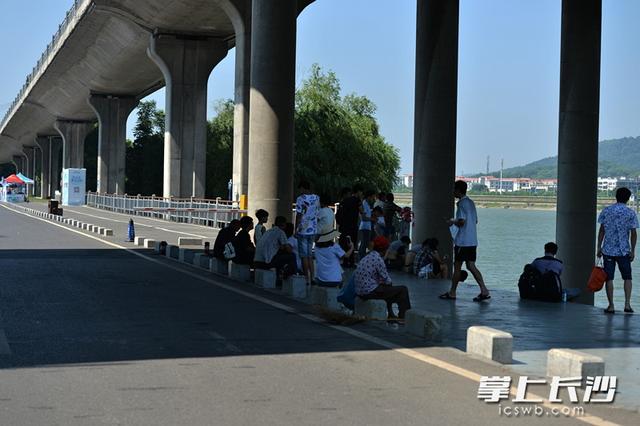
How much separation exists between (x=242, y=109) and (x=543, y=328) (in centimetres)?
3268

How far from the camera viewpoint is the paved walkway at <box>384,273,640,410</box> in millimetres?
9648

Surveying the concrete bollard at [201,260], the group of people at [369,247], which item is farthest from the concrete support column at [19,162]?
the group of people at [369,247]

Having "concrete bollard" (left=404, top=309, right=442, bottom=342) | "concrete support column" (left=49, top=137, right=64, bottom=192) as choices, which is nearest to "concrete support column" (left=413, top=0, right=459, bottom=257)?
"concrete bollard" (left=404, top=309, right=442, bottom=342)

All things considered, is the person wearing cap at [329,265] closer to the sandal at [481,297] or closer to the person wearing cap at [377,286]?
the sandal at [481,297]

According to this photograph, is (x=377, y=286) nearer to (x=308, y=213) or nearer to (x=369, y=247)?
(x=369, y=247)

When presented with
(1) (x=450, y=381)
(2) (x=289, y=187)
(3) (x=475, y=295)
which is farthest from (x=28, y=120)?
(1) (x=450, y=381)

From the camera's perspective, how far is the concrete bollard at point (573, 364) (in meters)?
8.63

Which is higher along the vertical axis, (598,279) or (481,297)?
(598,279)

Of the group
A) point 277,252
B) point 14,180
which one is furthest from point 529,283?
point 14,180

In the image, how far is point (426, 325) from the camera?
1116cm

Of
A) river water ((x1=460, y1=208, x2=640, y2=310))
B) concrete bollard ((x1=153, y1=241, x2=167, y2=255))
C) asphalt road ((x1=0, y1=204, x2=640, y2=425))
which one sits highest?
asphalt road ((x1=0, y1=204, x2=640, y2=425))

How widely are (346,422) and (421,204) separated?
1895cm

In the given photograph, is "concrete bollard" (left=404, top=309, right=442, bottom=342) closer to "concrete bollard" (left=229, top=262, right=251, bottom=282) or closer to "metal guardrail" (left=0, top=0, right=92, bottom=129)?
"concrete bollard" (left=229, top=262, right=251, bottom=282)

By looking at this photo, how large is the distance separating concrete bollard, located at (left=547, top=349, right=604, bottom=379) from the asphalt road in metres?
0.56
